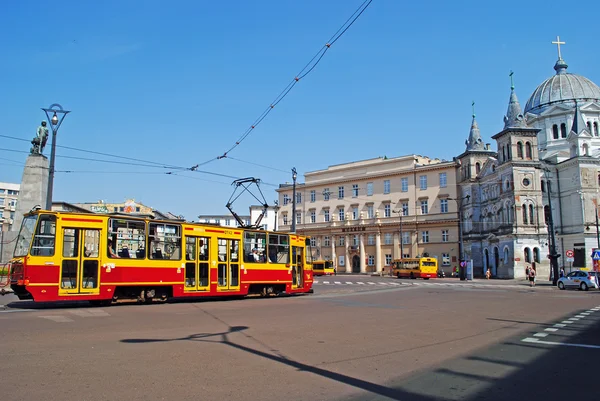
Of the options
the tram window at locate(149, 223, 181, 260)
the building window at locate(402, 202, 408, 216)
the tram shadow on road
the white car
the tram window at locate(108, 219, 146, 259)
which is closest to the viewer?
the tram shadow on road

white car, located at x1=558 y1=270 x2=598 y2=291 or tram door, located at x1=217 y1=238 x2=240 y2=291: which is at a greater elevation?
tram door, located at x1=217 y1=238 x2=240 y2=291

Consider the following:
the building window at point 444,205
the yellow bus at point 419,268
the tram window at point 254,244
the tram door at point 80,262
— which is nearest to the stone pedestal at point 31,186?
the tram door at point 80,262

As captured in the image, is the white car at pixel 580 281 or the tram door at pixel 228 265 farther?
the white car at pixel 580 281

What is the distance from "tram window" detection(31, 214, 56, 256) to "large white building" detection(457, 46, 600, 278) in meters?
46.8

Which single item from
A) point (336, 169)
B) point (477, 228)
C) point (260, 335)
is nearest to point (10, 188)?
point (336, 169)

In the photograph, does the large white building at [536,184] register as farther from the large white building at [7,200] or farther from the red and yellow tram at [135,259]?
the large white building at [7,200]

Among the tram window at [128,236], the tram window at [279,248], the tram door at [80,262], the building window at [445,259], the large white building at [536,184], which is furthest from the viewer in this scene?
the building window at [445,259]

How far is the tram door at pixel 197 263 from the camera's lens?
19734mm

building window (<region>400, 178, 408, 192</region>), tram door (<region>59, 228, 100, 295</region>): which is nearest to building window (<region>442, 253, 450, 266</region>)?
building window (<region>400, 178, 408, 192</region>)

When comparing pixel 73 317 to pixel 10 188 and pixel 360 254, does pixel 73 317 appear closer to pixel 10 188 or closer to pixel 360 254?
pixel 360 254

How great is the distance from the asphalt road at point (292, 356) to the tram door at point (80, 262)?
5.58 ft

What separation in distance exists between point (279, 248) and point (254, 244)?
1.84 m

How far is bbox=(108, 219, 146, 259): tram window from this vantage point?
1758 centimetres

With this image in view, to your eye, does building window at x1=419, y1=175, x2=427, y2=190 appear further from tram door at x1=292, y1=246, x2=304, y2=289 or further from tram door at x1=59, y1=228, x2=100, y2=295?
tram door at x1=59, y1=228, x2=100, y2=295
